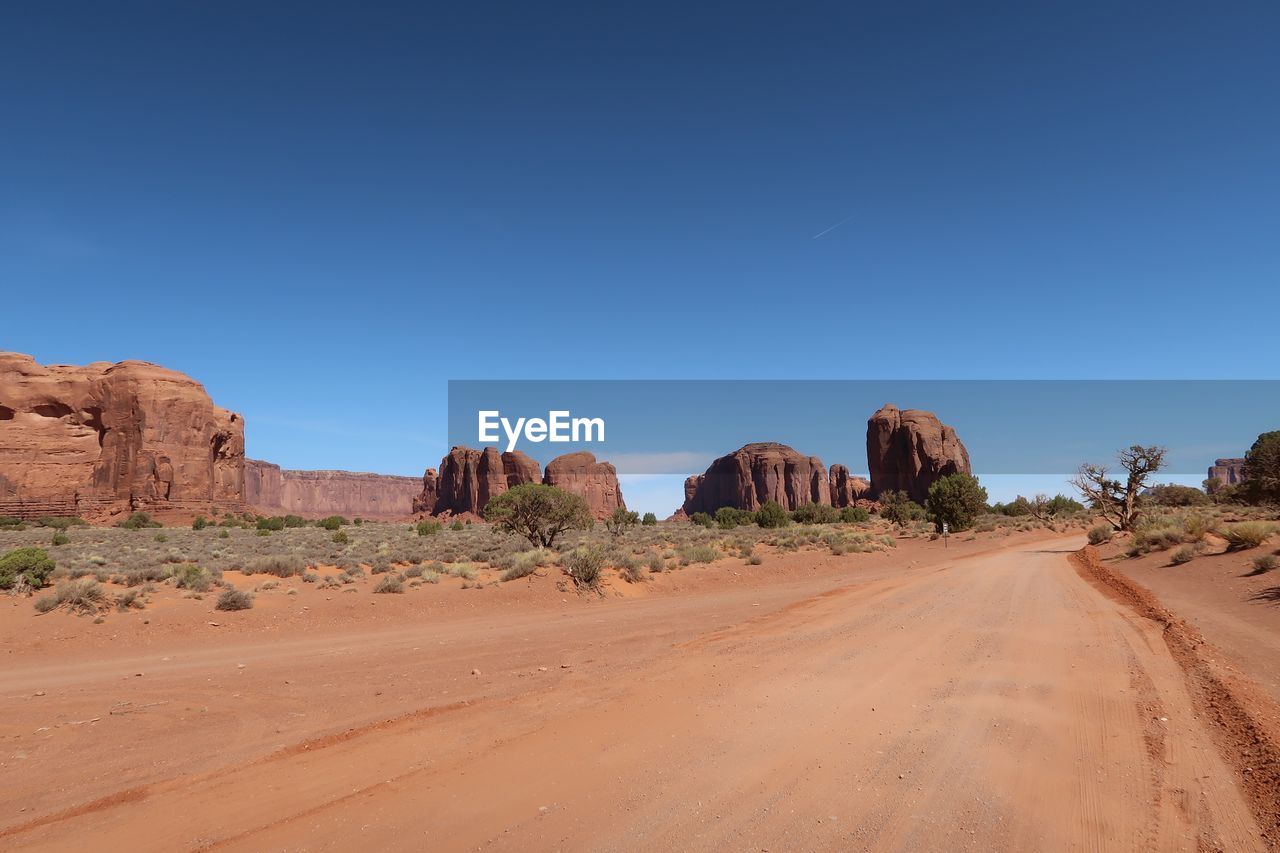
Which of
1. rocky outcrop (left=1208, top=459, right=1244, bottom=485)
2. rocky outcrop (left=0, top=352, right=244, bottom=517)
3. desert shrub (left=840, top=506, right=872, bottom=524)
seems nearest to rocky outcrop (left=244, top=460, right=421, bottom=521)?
rocky outcrop (left=0, top=352, right=244, bottom=517)

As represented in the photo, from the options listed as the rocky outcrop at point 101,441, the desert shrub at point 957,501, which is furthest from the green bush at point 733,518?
the rocky outcrop at point 101,441

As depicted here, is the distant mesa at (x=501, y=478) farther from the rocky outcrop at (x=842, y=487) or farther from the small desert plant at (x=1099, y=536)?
the small desert plant at (x=1099, y=536)

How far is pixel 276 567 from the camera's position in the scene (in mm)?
20172

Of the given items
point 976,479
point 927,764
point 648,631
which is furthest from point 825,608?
point 976,479

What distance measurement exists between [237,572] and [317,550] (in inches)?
313

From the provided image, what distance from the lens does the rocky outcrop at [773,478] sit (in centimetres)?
14062

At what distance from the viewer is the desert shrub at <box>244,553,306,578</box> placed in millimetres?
19953

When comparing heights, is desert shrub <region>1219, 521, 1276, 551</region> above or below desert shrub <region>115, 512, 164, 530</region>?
below

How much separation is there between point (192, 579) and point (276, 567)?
3.40 metres

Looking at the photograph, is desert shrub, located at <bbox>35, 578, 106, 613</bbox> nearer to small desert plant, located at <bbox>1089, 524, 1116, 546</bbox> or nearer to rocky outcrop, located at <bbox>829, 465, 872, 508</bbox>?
small desert plant, located at <bbox>1089, 524, 1116, 546</bbox>

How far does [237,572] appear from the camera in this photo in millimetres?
20219

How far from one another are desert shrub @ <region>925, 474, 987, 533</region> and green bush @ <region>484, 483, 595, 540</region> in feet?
117

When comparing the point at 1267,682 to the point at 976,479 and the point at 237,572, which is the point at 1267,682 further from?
the point at 976,479

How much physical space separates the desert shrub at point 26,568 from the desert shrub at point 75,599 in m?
1.29
